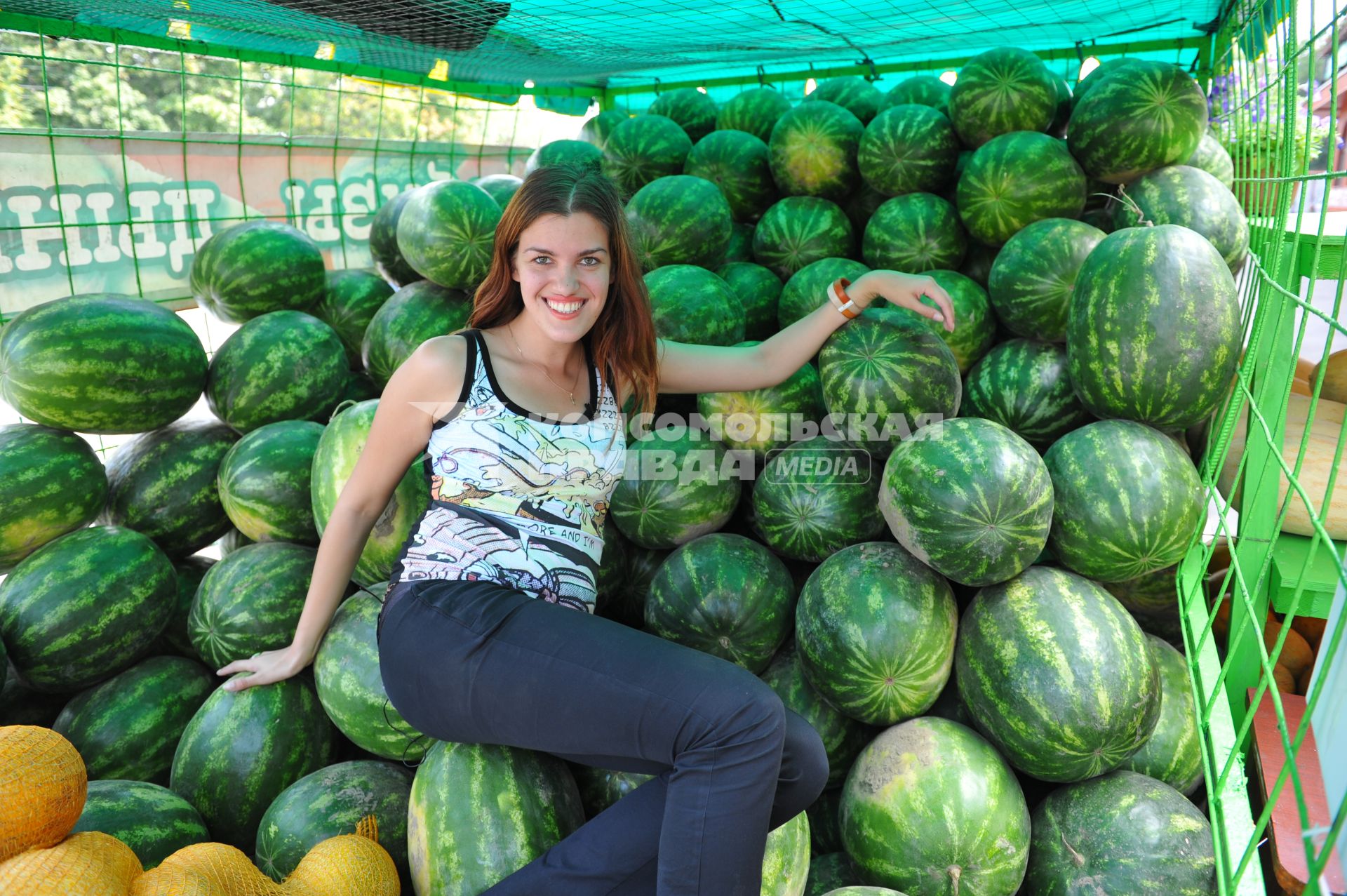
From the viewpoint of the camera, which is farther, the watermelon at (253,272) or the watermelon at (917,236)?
the watermelon at (253,272)

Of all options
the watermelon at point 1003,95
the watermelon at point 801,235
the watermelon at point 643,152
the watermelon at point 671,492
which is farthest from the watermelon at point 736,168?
the watermelon at point 671,492

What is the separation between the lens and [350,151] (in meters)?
4.49

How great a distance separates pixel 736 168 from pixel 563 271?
1.79m

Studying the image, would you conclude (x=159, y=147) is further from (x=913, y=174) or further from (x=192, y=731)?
(x=913, y=174)

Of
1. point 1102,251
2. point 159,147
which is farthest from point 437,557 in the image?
point 159,147

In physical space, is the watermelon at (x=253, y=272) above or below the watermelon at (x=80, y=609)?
above

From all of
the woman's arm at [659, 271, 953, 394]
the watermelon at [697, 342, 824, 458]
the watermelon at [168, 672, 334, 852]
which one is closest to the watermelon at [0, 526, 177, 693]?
the watermelon at [168, 672, 334, 852]

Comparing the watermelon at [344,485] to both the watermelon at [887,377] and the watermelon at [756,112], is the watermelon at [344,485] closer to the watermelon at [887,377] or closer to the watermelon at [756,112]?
the watermelon at [887,377]

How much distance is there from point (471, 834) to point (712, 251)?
2.18 m

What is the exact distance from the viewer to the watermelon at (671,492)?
8.48ft

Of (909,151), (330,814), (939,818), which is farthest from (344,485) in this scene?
(909,151)

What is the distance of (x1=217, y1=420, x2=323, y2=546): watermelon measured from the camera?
274 centimetres

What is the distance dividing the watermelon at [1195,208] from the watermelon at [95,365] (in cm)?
320

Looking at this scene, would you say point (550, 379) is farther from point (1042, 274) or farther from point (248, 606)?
point (1042, 274)
